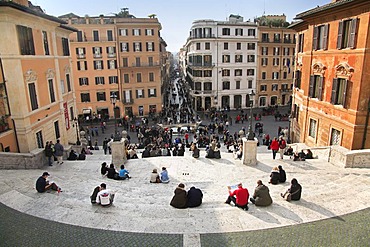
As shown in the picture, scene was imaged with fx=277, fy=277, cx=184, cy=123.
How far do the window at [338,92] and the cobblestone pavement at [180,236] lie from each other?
430 inches

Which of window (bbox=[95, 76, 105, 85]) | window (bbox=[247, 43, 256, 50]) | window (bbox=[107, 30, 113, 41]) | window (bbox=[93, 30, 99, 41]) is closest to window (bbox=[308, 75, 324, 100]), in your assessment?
window (bbox=[247, 43, 256, 50])

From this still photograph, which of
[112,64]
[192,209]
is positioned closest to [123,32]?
[112,64]

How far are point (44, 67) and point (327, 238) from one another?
21144 mm

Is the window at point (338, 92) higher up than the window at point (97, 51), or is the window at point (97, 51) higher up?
the window at point (97, 51)

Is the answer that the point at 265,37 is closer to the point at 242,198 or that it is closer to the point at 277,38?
the point at 277,38

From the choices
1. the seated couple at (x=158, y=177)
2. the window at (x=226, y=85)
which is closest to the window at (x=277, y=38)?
the window at (x=226, y=85)

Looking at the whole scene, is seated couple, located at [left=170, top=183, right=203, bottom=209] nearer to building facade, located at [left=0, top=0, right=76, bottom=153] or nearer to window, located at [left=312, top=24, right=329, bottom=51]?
building facade, located at [left=0, top=0, right=76, bottom=153]

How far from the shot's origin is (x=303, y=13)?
22000 millimetres

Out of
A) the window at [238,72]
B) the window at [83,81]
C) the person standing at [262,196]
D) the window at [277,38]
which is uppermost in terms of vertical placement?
the window at [277,38]

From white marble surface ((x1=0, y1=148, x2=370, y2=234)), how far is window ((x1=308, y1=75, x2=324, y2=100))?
6582mm

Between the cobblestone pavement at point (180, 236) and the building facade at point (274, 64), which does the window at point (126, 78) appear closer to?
the building facade at point (274, 64)

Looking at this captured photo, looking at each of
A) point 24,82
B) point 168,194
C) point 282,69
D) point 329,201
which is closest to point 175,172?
point 168,194

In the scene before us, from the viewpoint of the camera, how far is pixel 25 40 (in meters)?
18.4

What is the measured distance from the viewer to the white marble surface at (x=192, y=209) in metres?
9.39
